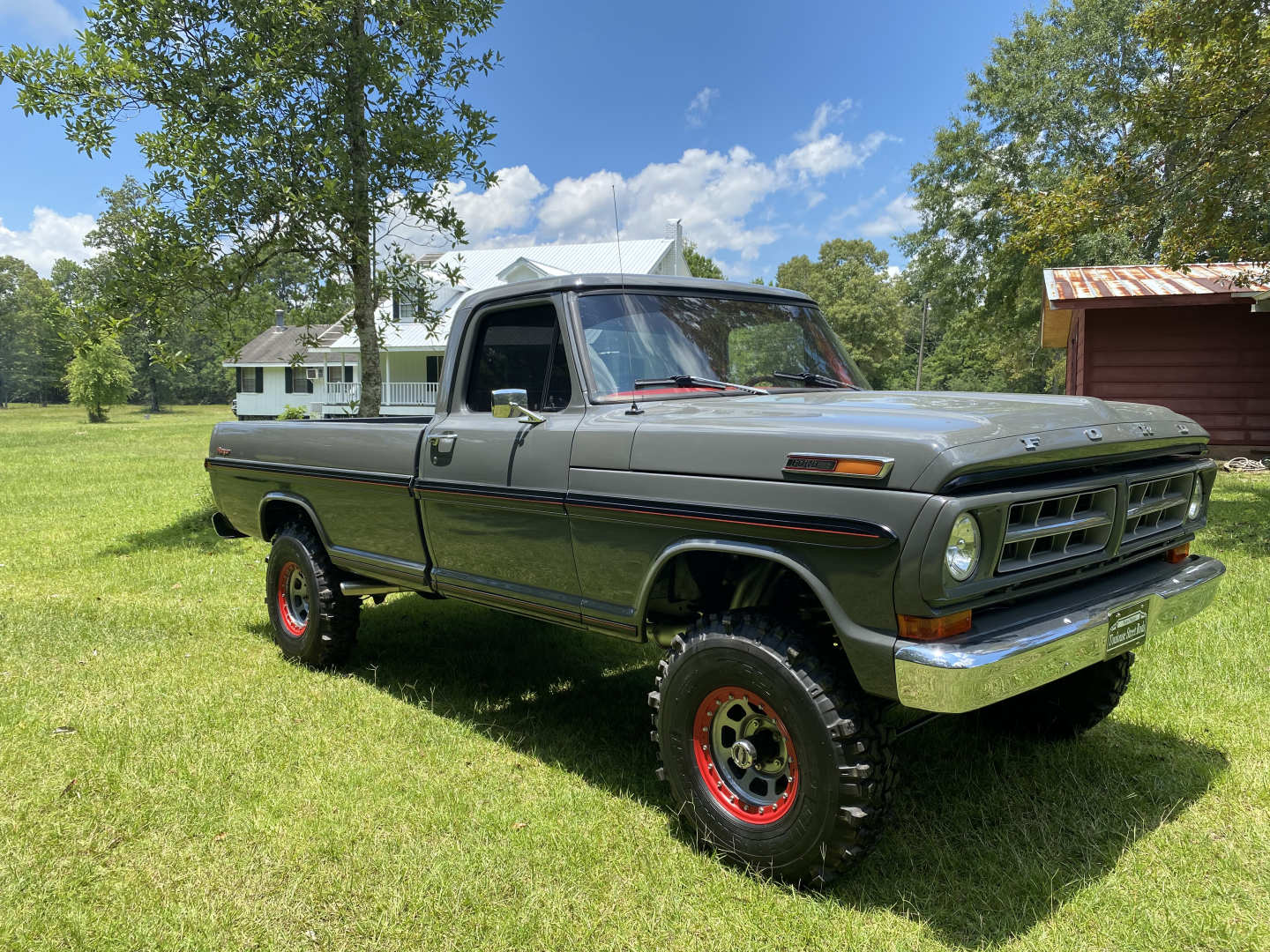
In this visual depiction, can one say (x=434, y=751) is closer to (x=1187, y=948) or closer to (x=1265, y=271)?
(x=1187, y=948)

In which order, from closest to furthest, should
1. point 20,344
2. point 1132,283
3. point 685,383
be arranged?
point 685,383 → point 1132,283 → point 20,344

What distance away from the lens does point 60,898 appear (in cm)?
304

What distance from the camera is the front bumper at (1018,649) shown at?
2492 mm

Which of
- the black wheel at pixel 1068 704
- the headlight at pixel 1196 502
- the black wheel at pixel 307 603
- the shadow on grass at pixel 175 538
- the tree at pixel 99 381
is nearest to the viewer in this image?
the headlight at pixel 1196 502

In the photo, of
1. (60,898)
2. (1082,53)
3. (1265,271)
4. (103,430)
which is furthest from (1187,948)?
(103,430)

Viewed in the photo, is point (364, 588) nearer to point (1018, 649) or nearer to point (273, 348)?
point (1018, 649)

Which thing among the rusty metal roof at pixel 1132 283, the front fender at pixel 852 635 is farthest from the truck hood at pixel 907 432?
the rusty metal roof at pixel 1132 283

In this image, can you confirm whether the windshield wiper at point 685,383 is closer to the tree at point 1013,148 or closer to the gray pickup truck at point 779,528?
the gray pickup truck at point 779,528

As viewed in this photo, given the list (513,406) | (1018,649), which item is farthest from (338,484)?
(1018,649)

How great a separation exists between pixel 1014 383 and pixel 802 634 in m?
58.4

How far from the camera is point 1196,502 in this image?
12.3ft

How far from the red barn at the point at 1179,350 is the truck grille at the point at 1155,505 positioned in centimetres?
1320

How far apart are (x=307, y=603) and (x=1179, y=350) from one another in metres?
16.8

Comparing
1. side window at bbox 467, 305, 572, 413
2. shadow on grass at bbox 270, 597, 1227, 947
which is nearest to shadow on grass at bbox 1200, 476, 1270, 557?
shadow on grass at bbox 270, 597, 1227, 947
